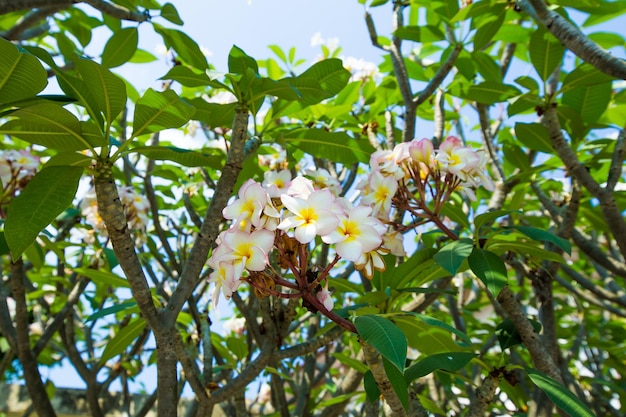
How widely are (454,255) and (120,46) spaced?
1.23m

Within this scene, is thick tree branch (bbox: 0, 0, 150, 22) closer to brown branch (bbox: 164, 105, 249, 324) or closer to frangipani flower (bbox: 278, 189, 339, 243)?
brown branch (bbox: 164, 105, 249, 324)

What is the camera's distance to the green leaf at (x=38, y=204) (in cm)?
97

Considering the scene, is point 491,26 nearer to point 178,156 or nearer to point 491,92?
point 491,92

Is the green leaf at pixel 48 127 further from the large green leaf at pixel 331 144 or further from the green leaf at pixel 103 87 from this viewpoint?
the large green leaf at pixel 331 144

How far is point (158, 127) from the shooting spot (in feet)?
3.83

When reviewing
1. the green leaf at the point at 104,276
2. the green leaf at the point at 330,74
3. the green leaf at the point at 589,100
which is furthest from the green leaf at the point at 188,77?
the green leaf at the point at 589,100

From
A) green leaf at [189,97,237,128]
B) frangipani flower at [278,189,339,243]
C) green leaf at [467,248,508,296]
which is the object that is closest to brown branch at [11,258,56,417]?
green leaf at [189,97,237,128]

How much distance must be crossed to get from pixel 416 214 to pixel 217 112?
1.82 ft

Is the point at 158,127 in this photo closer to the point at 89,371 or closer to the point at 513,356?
the point at 89,371

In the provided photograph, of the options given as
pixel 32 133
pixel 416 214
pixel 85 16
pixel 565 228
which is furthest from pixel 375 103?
pixel 32 133

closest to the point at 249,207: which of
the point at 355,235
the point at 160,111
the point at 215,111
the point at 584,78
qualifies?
the point at 355,235

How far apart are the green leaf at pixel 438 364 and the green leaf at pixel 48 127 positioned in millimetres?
775

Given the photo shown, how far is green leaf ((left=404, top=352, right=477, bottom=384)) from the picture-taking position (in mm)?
1097

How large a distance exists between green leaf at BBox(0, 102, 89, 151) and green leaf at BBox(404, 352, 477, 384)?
775mm
